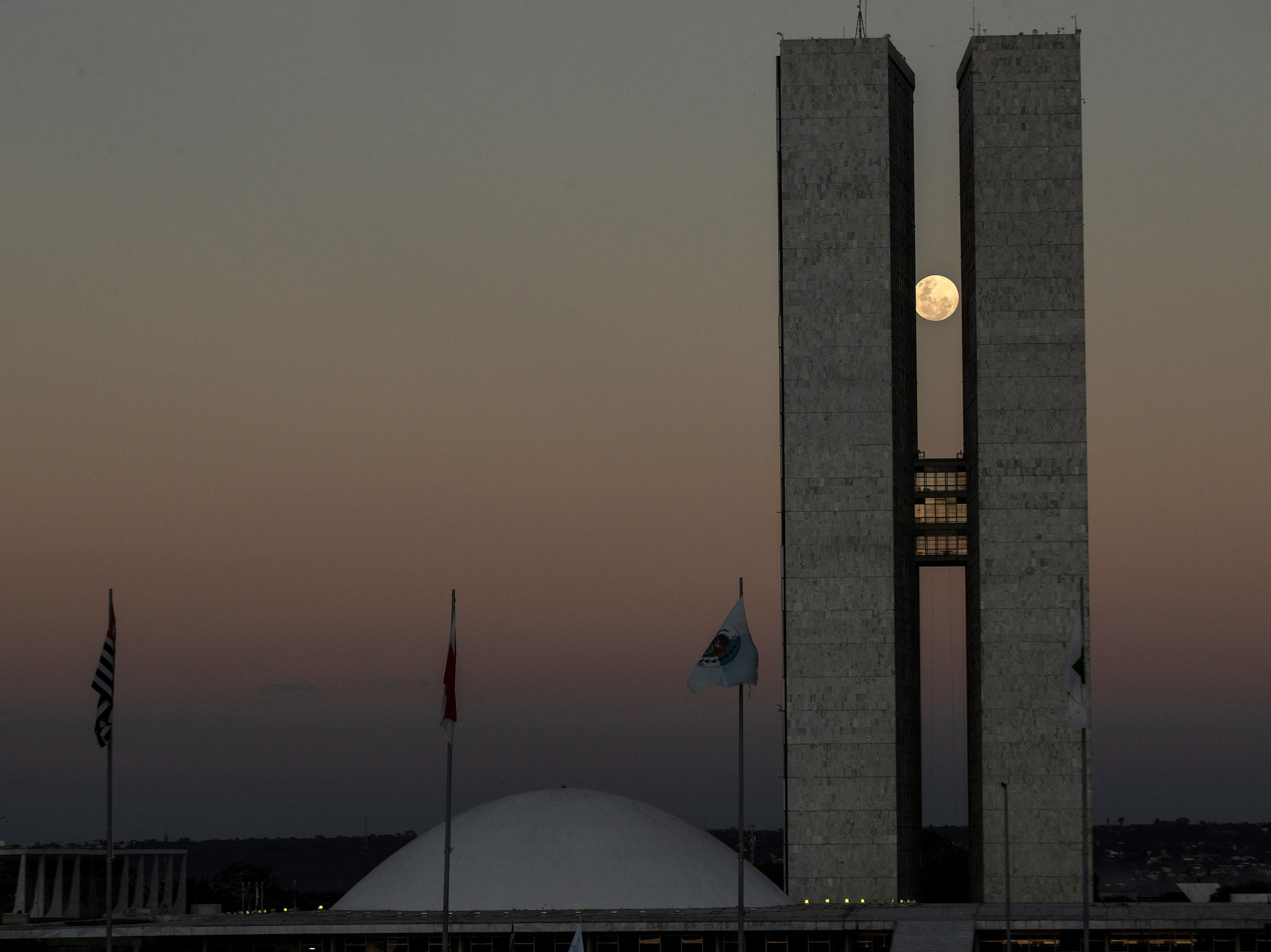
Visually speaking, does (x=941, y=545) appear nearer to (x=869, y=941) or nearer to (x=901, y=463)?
(x=901, y=463)

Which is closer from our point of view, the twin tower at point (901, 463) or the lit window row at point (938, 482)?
the twin tower at point (901, 463)

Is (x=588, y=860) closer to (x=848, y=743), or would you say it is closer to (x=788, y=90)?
(x=848, y=743)

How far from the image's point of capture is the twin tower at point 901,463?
10012 cm

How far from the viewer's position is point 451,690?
51.0 metres

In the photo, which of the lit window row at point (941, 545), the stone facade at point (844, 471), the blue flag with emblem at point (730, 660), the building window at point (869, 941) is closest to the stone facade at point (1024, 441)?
the lit window row at point (941, 545)

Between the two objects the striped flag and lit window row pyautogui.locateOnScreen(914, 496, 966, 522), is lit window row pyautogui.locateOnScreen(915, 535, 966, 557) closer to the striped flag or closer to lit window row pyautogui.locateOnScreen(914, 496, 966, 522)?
lit window row pyautogui.locateOnScreen(914, 496, 966, 522)

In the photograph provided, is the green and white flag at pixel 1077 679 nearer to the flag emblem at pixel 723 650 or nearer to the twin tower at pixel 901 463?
the flag emblem at pixel 723 650

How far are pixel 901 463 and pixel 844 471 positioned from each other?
168 inches

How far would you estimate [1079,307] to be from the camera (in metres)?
104

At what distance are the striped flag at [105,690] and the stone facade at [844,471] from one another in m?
55.9

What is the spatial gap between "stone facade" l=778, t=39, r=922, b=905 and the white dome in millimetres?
7102

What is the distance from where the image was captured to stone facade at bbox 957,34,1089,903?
100000mm

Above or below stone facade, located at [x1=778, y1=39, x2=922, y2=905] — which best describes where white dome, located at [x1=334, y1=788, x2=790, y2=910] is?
below

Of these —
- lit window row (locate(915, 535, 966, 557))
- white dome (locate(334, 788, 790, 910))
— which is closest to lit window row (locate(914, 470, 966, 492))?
lit window row (locate(915, 535, 966, 557))
